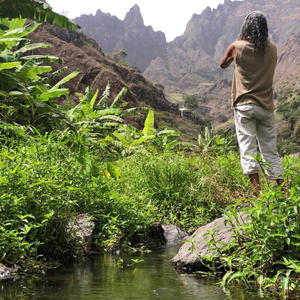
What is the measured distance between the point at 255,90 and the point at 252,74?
19 cm

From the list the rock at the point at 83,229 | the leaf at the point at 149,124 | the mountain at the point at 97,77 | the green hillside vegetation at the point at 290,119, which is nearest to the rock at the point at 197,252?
the rock at the point at 83,229

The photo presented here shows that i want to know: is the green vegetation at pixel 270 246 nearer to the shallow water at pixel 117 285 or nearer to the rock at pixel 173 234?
the shallow water at pixel 117 285

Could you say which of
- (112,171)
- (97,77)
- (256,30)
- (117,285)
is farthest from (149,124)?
(97,77)

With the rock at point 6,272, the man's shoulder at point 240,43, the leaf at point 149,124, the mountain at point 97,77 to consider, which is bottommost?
the rock at point 6,272

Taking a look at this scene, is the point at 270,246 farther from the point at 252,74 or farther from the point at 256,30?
the point at 256,30

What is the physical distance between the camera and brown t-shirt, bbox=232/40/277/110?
455 centimetres

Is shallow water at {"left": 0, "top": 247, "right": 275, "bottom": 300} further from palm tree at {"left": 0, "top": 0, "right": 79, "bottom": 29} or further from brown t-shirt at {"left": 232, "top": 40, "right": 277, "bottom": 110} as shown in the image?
palm tree at {"left": 0, "top": 0, "right": 79, "bottom": 29}

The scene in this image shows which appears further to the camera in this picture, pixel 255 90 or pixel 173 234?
pixel 173 234

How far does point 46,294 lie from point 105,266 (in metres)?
1.01

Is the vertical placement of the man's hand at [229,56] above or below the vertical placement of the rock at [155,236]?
above

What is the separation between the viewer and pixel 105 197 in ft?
15.5

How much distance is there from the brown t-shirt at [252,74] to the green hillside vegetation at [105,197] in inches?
34.3

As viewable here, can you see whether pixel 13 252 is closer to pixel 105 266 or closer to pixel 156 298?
pixel 105 266

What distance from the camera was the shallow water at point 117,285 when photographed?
263 cm
